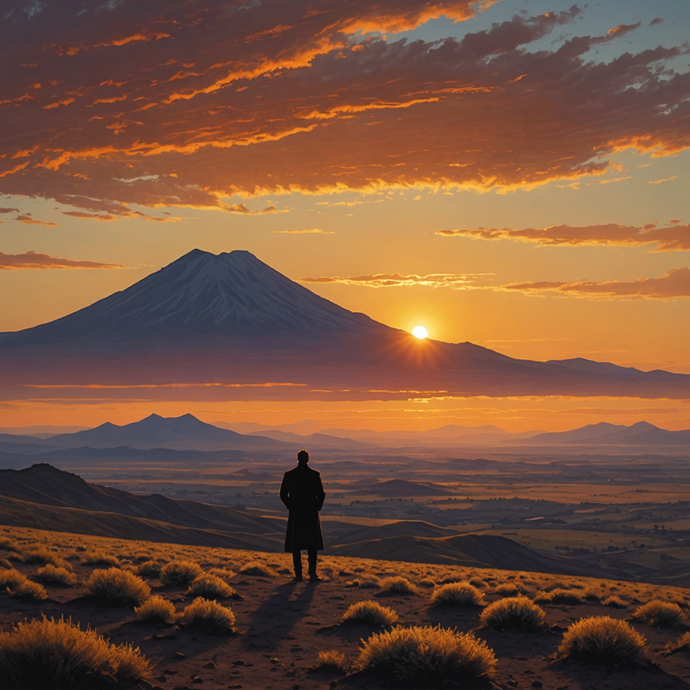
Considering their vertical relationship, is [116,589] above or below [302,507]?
below

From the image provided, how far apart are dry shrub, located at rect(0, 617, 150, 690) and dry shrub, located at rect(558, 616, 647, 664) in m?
5.40

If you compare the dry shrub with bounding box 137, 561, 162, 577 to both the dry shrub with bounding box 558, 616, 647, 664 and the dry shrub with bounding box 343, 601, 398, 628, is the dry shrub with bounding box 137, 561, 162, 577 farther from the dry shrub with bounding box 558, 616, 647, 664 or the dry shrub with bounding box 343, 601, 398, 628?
the dry shrub with bounding box 558, 616, 647, 664

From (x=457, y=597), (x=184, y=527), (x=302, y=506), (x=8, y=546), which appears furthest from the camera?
(x=184, y=527)

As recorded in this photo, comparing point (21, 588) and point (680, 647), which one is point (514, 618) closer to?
point (680, 647)

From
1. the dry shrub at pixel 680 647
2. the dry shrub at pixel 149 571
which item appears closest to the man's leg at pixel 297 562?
the dry shrub at pixel 149 571

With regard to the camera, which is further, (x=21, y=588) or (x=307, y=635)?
(x=21, y=588)

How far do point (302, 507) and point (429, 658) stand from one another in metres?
6.88

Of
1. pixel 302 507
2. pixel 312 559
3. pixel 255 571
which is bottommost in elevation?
pixel 255 571

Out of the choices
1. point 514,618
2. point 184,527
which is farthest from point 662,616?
point 184,527

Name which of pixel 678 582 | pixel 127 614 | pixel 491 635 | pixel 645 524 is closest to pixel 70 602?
pixel 127 614

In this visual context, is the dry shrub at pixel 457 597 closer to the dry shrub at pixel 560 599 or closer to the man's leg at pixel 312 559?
the dry shrub at pixel 560 599

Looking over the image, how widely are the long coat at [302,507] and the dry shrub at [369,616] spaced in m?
3.25

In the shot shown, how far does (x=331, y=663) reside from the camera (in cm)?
862

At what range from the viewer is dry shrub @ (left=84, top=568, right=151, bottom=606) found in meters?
11.5
